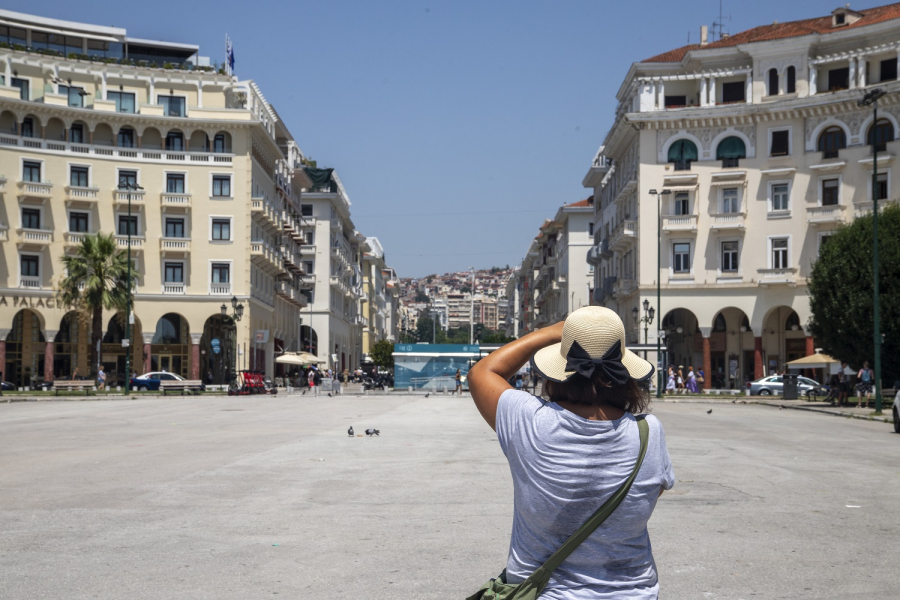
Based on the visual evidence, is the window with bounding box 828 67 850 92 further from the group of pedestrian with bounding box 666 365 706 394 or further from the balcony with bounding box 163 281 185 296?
the balcony with bounding box 163 281 185 296

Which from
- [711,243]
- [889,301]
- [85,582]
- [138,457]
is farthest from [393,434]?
[711,243]

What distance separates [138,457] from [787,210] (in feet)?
165

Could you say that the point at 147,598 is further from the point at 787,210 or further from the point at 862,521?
the point at 787,210

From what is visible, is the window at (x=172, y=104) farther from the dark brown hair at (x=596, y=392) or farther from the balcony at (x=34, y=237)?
the dark brown hair at (x=596, y=392)

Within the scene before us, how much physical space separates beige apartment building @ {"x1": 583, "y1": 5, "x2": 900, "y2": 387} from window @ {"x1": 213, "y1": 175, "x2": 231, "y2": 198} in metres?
24.6

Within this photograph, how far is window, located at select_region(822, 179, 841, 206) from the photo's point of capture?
58125 millimetres

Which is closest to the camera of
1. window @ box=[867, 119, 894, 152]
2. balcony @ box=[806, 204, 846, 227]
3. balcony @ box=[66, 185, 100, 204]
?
window @ box=[867, 119, 894, 152]

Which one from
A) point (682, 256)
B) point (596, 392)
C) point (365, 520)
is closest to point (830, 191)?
point (682, 256)

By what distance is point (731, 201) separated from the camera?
60.4 m

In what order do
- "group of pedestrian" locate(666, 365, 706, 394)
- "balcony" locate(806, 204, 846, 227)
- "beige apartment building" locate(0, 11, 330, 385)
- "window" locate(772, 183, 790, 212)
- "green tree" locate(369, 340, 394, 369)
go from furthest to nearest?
"green tree" locate(369, 340, 394, 369) → "beige apartment building" locate(0, 11, 330, 385) → "window" locate(772, 183, 790, 212) → "balcony" locate(806, 204, 846, 227) → "group of pedestrian" locate(666, 365, 706, 394)

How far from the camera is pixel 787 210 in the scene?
195 feet

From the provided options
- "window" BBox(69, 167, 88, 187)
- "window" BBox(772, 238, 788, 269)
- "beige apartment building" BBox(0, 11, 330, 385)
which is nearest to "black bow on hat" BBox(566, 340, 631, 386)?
"beige apartment building" BBox(0, 11, 330, 385)

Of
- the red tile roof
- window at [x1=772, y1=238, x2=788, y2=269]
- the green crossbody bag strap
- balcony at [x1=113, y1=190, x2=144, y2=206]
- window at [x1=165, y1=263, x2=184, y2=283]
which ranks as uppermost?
the red tile roof

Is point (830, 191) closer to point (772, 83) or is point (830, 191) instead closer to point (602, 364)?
point (772, 83)
